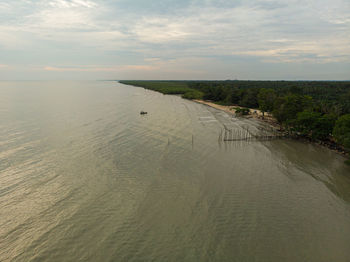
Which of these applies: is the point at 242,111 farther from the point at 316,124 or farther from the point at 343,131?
the point at 343,131

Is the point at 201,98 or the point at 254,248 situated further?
the point at 201,98

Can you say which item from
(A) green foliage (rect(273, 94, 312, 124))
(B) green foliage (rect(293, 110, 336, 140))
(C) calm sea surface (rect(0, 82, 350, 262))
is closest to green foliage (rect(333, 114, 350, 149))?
(C) calm sea surface (rect(0, 82, 350, 262))

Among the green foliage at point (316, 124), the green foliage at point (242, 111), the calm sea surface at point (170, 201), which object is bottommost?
the calm sea surface at point (170, 201)

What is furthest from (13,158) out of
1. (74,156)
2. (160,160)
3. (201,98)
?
(201,98)

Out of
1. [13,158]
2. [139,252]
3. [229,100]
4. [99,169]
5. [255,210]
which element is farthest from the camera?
[229,100]

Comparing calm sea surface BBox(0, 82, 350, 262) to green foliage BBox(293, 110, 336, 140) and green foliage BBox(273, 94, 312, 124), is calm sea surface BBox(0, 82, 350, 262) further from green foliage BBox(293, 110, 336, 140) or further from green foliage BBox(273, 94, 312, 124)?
green foliage BBox(273, 94, 312, 124)

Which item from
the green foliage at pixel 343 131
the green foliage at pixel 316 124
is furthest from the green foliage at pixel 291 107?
the green foliage at pixel 343 131

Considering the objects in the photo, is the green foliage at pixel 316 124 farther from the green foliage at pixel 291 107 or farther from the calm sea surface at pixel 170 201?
the green foliage at pixel 291 107

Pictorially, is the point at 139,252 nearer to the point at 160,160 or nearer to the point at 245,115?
the point at 160,160

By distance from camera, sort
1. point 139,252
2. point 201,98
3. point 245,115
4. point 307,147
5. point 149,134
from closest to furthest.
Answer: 1. point 139,252
2. point 307,147
3. point 149,134
4. point 245,115
5. point 201,98
